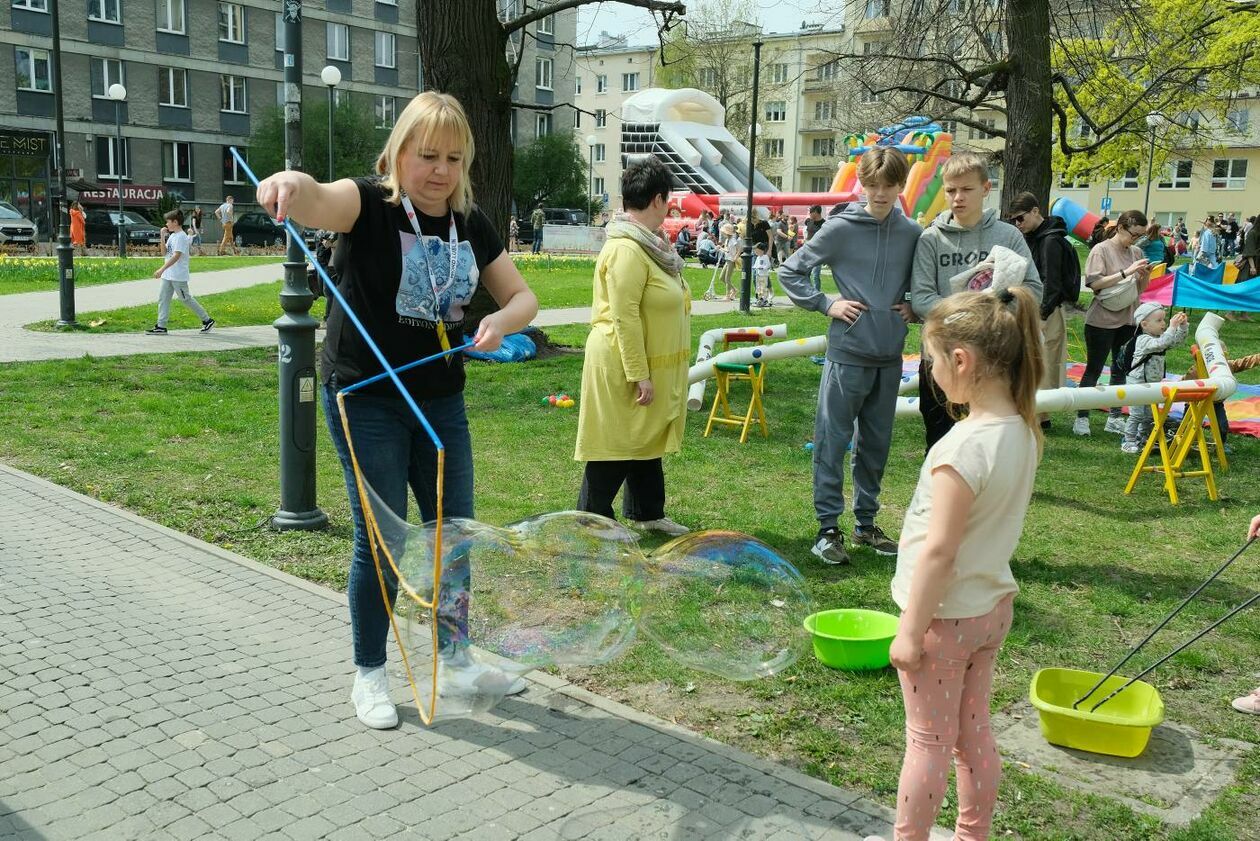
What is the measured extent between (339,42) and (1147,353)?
51584 mm

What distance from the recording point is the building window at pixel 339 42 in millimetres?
53438

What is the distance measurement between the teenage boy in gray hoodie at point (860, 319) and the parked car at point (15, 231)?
113ft

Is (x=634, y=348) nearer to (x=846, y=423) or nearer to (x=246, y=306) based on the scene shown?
(x=846, y=423)

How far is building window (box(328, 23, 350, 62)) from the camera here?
53.4m

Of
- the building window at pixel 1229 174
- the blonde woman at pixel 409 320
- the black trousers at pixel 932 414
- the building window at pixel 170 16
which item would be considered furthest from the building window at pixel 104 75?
the building window at pixel 1229 174

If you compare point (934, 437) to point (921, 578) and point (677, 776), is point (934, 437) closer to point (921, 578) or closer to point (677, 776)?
point (677, 776)

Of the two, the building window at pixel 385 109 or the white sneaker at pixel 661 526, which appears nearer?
the white sneaker at pixel 661 526

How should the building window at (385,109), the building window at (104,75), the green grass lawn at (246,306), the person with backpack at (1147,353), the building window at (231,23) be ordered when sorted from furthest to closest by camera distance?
the building window at (385,109) → the building window at (231,23) → the building window at (104,75) → the green grass lawn at (246,306) → the person with backpack at (1147,353)

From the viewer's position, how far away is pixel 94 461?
7.96 m

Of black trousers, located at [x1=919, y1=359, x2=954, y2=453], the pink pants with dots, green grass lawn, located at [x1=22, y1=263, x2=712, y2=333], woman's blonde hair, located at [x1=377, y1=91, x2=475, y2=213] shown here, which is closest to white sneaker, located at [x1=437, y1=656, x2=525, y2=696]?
the pink pants with dots

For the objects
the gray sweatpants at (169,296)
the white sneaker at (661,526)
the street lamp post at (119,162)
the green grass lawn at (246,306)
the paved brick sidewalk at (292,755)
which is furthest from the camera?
the street lamp post at (119,162)

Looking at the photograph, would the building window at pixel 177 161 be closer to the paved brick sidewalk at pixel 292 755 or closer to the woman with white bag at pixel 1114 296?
the woman with white bag at pixel 1114 296

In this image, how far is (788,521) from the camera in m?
6.77

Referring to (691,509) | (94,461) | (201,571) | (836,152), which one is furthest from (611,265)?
(836,152)
